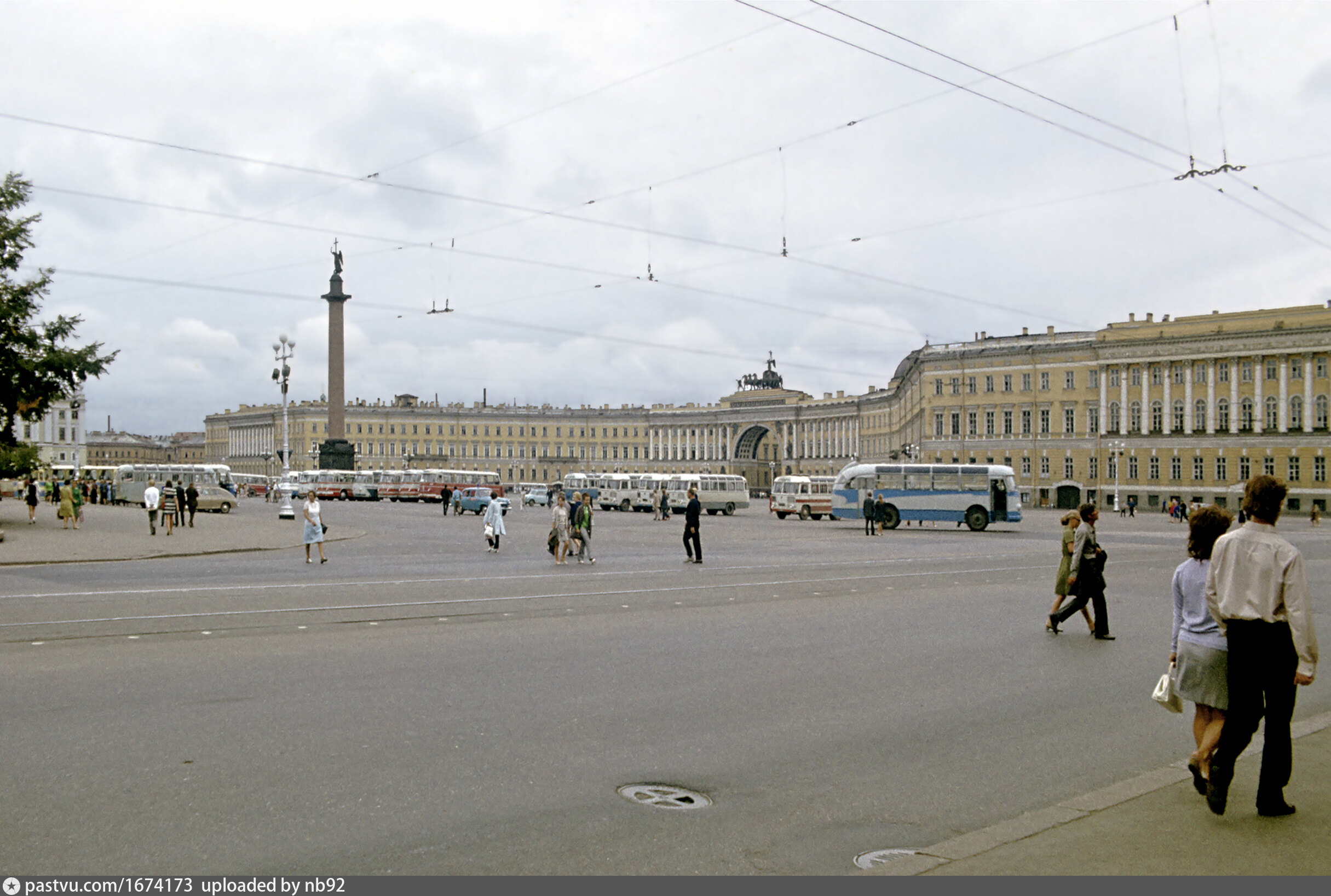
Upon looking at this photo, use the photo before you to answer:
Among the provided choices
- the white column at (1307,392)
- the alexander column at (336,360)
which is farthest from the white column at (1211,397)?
the alexander column at (336,360)

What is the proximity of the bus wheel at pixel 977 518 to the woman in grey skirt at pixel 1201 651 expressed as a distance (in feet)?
141

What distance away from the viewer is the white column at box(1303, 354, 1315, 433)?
3349 inches

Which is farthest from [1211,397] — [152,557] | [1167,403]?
[152,557]

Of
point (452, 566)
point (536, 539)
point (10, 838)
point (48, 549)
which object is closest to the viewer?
point (10, 838)

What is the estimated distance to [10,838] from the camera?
5227 mm

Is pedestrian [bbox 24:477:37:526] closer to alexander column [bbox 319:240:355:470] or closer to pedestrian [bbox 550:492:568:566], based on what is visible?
pedestrian [bbox 550:492:568:566]

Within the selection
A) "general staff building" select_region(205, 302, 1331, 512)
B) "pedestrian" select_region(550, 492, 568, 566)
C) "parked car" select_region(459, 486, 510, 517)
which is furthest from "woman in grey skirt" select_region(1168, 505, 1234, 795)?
"general staff building" select_region(205, 302, 1331, 512)

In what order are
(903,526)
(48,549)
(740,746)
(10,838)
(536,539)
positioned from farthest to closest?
(903,526)
(536,539)
(48,549)
(740,746)
(10,838)

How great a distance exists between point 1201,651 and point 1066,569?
24.2 ft

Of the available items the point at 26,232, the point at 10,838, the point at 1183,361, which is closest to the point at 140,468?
the point at 26,232

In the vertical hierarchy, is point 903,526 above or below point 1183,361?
below

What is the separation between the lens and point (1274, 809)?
5.61 meters

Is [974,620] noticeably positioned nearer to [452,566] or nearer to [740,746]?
[740,746]

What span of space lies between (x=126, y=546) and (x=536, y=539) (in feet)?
40.5
